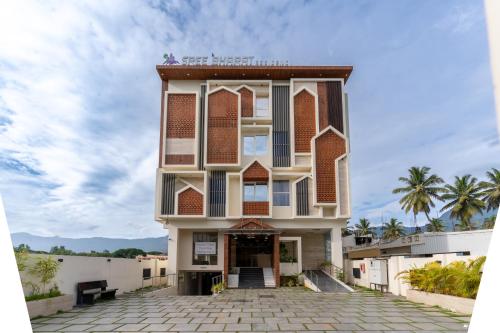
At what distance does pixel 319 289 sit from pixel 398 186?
26.5 m

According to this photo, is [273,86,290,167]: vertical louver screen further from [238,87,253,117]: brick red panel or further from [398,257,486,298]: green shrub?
[398,257,486,298]: green shrub

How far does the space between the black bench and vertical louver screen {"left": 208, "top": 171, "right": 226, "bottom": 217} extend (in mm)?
8225

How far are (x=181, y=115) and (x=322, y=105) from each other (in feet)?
28.4

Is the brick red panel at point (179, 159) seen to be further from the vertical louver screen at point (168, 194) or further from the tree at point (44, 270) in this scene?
the tree at point (44, 270)

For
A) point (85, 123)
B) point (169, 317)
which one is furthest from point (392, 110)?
point (85, 123)

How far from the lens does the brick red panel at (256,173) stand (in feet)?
69.3

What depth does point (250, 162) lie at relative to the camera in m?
21.7

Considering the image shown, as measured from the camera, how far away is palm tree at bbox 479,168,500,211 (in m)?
31.6

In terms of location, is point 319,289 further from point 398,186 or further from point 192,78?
point 398,186

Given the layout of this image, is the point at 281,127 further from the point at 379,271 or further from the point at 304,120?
the point at 379,271

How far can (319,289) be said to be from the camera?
16.7 meters

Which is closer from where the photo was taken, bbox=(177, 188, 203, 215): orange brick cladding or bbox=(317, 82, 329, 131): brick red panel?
bbox=(177, 188, 203, 215): orange brick cladding

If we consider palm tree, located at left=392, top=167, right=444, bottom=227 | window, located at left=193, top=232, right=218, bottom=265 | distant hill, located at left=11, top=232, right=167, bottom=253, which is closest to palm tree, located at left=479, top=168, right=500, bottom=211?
palm tree, located at left=392, top=167, right=444, bottom=227

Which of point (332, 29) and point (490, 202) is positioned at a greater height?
point (332, 29)
